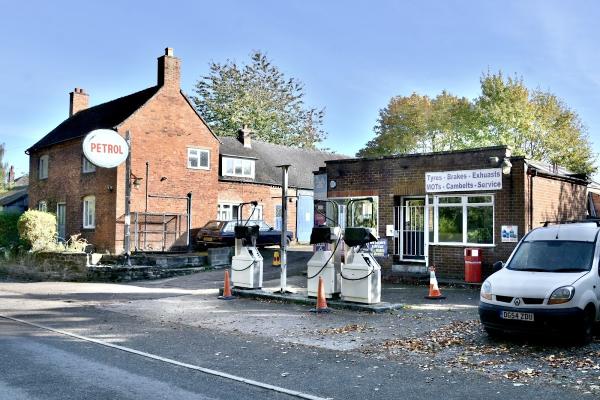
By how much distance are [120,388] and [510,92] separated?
1490 inches

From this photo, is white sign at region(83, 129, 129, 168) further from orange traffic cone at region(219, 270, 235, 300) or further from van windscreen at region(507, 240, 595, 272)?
van windscreen at region(507, 240, 595, 272)

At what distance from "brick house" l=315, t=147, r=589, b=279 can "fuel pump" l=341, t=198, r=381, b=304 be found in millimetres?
5510

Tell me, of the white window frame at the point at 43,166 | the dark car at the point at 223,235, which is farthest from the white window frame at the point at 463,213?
the white window frame at the point at 43,166

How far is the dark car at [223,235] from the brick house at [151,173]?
2004 mm

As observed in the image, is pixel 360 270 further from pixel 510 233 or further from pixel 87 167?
pixel 87 167

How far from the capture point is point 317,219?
2148 cm

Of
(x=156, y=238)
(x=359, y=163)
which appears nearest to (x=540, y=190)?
(x=359, y=163)

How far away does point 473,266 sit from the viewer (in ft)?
55.1

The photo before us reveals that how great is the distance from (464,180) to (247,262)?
7147mm

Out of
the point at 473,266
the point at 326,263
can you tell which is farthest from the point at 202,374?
the point at 473,266

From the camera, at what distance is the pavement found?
6680mm

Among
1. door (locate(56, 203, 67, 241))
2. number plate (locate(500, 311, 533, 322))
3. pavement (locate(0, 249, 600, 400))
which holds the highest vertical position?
door (locate(56, 203, 67, 241))

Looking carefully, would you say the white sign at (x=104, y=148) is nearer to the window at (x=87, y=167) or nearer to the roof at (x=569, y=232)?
the window at (x=87, y=167)

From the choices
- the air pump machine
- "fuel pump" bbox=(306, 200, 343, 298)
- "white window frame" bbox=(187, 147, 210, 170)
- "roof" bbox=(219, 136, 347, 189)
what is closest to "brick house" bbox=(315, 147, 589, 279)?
"fuel pump" bbox=(306, 200, 343, 298)
